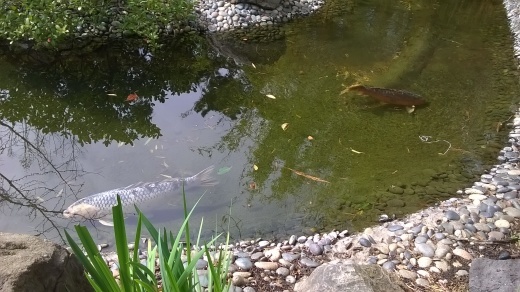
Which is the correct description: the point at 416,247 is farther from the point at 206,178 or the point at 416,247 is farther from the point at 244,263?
the point at 206,178

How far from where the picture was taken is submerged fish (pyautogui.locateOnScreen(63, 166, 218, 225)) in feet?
12.5

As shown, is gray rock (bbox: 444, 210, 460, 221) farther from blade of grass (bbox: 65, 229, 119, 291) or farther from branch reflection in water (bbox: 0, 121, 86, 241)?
branch reflection in water (bbox: 0, 121, 86, 241)

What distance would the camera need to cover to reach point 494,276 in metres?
2.81

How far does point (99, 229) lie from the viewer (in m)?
3.82

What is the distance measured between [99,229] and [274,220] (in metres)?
1.41

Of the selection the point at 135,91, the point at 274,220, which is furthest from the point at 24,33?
the point at 274,220

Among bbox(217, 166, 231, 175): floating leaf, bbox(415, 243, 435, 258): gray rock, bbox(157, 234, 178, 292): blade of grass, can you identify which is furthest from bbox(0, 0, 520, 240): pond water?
bbox(157, 234, 178, 292): blade of grass

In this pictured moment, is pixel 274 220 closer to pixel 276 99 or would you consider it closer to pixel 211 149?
pixel 211 149

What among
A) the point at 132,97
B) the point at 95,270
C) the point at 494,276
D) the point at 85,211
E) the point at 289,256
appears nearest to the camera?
the point at 95,270

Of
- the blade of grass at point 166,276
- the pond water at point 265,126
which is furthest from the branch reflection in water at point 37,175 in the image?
the blade of grass at point 166,276

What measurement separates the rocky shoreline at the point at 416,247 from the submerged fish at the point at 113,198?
0.45 meters

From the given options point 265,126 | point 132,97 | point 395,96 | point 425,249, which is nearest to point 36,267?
point 425,249

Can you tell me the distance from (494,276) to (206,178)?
8.10 feet

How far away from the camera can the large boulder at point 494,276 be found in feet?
8.92
